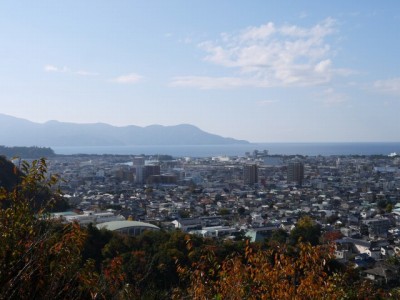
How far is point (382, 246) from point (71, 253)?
13.5 m

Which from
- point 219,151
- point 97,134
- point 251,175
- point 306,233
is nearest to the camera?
point 306,233

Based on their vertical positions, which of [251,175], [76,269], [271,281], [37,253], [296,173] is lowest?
[251,175]

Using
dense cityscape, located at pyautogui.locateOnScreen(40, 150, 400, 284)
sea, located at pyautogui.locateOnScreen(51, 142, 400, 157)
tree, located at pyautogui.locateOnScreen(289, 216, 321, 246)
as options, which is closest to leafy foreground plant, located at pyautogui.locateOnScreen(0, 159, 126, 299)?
dense cityscape, located at pyautogui.locateOnScreen(40, 150, 400, 284)

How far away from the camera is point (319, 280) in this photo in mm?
2662

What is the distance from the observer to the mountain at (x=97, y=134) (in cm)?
11838

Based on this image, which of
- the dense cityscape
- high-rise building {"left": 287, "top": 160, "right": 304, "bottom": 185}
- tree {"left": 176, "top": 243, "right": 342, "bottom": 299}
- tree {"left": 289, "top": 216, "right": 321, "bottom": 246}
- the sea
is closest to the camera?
tree {"left": 176, "top": 243, "right": 342, "bottom": 299}

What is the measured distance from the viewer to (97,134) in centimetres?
14475

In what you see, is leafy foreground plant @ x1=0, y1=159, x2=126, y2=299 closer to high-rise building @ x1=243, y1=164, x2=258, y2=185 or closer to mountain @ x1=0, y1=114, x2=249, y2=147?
high-rise building @ x1=243, y1=164, x2=258, y2=185

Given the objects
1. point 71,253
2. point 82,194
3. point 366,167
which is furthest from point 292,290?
point 366,167

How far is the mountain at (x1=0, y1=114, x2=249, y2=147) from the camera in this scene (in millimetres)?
118375

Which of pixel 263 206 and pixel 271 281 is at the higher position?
pixel 271 281

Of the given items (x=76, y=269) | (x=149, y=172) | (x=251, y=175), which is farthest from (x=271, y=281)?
(x=149, y=172)

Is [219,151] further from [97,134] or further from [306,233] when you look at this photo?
[306,233]

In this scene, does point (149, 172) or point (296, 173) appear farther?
point (149, 172)
